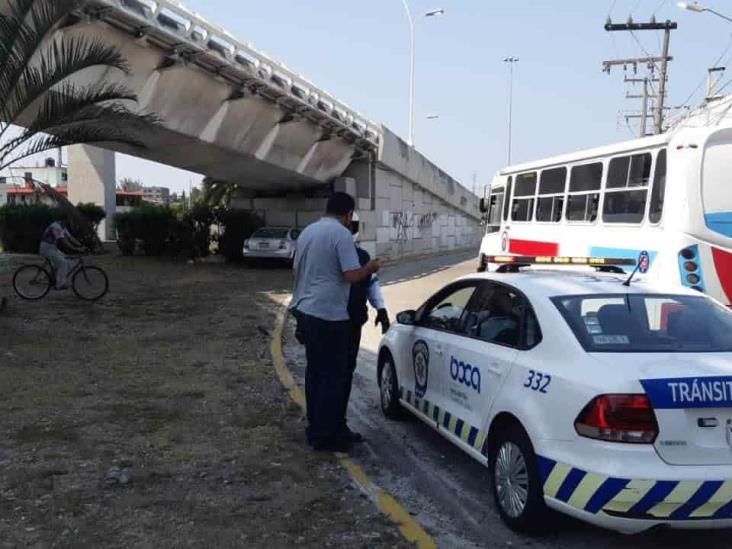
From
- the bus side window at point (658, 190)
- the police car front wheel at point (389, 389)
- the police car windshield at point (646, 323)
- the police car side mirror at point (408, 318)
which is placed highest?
the bus side window at point (658, 190)

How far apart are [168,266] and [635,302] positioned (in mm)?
20277

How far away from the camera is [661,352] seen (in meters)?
3.93

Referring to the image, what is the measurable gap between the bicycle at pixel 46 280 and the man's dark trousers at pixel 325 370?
9727 mm

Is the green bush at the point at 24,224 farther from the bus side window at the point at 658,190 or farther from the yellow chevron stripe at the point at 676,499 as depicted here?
the yellow chevron stripe at the point at 676,499

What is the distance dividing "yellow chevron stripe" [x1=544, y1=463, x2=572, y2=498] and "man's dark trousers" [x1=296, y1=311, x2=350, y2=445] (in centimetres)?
200

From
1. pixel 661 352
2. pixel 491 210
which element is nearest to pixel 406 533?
pixel 661 352

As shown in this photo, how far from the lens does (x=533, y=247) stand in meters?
14.2

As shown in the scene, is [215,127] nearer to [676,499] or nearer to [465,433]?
[465,433]

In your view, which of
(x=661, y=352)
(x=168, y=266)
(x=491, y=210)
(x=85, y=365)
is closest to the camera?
(x=661, y=352)

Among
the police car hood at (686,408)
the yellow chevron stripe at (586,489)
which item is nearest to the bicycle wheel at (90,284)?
the yellow chevron stripe at (586,489)

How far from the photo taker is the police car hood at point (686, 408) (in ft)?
11.6

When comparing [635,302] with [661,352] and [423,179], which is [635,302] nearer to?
[661,352]

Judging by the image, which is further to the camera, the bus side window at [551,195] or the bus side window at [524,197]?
the bus side window at [524,197]

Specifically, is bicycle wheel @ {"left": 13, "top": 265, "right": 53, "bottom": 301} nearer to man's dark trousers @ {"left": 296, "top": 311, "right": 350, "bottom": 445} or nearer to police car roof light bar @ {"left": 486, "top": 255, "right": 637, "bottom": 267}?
man's dark trousers @ {"left": 296, "top": 311, "right": 350, "bottom": 445}
